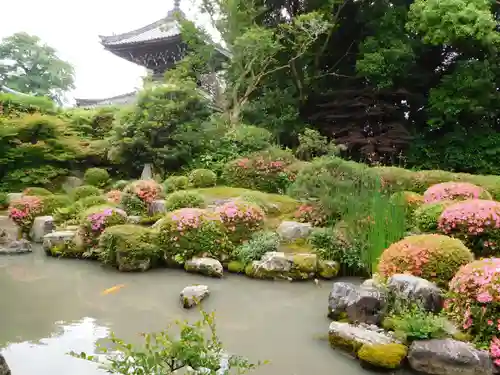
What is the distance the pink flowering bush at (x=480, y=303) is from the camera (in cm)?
358

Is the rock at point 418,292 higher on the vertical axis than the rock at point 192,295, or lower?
higher

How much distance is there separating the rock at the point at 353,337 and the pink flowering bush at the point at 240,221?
330 centimetres

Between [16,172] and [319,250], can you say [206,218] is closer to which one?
[319,250]

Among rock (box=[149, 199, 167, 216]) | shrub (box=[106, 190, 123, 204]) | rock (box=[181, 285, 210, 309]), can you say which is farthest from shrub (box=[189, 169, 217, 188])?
rock (box=[181, 285, 210, 309])

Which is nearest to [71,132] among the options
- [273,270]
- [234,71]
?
[234,71]

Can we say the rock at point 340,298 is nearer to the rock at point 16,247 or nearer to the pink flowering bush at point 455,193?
the pink flowering bush at point 455,193

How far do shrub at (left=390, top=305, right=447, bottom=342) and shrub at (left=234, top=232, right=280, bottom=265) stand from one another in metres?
2.99

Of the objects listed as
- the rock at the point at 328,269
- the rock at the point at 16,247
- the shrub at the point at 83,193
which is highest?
the shrub at the point at 83,193

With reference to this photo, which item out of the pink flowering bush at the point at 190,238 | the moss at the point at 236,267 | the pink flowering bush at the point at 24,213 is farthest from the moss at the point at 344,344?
the pink flowering bush at the point at 24,213

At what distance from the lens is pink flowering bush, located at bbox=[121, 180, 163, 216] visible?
924 centimetres

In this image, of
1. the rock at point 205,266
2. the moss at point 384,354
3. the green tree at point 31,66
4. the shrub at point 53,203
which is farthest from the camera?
the green tree at point 31,66

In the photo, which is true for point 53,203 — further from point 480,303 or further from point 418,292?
point 480,303

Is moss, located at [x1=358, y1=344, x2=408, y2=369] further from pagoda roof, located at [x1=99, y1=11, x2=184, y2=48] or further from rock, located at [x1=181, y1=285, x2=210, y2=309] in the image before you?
pagoda roof, located at [x1=99, y1=11, x2=184, y2=48]

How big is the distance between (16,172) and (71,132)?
1987 mm
